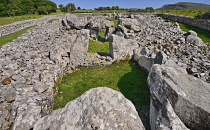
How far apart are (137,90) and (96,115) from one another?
14.9ft

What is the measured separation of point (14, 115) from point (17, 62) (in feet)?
16.9

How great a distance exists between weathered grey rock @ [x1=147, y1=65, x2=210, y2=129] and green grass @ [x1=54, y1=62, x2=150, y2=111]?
1857 millimetres

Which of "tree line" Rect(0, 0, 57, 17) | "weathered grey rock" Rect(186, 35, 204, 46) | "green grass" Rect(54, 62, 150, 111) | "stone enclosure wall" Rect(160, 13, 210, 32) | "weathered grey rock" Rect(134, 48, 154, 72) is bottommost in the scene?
"green grass" Rect(54, 62, 150, 111)

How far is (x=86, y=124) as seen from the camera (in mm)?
2807

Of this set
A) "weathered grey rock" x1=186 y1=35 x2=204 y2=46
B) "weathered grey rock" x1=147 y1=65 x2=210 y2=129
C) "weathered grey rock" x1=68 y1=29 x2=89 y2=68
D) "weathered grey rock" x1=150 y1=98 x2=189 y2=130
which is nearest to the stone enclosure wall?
"weathered grey rock" x1=186 y1=35 x2=204 y2=46

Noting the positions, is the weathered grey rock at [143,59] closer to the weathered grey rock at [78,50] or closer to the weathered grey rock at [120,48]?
the weathered grey rock at [120,48]

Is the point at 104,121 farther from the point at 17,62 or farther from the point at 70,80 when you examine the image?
the point at 17,62

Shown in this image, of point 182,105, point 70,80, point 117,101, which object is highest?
point 117,101

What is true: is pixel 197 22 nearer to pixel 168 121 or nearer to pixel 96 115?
pixel 168 121

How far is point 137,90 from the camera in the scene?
7.11 m

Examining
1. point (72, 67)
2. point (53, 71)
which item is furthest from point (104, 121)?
point (72, 67)

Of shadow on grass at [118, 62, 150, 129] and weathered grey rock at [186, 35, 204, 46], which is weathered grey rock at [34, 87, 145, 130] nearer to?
shadow on grass at [118, 62, 150, 129]

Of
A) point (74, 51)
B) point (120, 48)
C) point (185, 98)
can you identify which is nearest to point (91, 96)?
point (185, 98)

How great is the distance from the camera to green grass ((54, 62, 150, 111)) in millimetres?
6535
